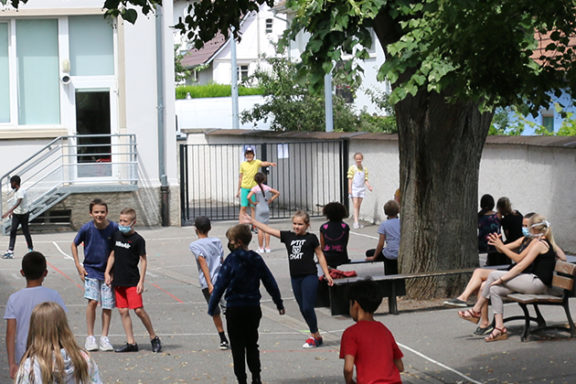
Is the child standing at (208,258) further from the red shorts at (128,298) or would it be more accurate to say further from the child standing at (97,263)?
the child standing at (97,263)

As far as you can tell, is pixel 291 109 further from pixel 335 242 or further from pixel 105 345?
pixel 105 345

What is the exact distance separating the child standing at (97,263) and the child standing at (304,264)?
1445 millimetres

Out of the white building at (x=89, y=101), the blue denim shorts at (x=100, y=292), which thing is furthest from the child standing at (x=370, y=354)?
the white building at (x=89, y=101)

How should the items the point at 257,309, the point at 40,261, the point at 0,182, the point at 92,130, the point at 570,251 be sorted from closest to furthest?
the point at 40,261
the point at 257,309
the point at 570,251
the point at 0,182
the point at 92,130

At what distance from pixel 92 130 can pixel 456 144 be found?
12481mm

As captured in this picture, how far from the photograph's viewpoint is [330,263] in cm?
1234

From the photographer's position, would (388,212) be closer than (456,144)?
No

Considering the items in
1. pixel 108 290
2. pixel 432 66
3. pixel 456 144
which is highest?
pixel 432 66

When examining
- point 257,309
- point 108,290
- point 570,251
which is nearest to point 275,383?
point 257,309

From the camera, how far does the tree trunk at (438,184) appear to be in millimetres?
12016

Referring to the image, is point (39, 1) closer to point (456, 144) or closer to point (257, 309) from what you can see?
point (456, 144)

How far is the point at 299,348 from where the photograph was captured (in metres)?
10.2

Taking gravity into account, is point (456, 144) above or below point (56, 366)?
above

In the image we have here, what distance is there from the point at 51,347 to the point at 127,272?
15.3 ft
